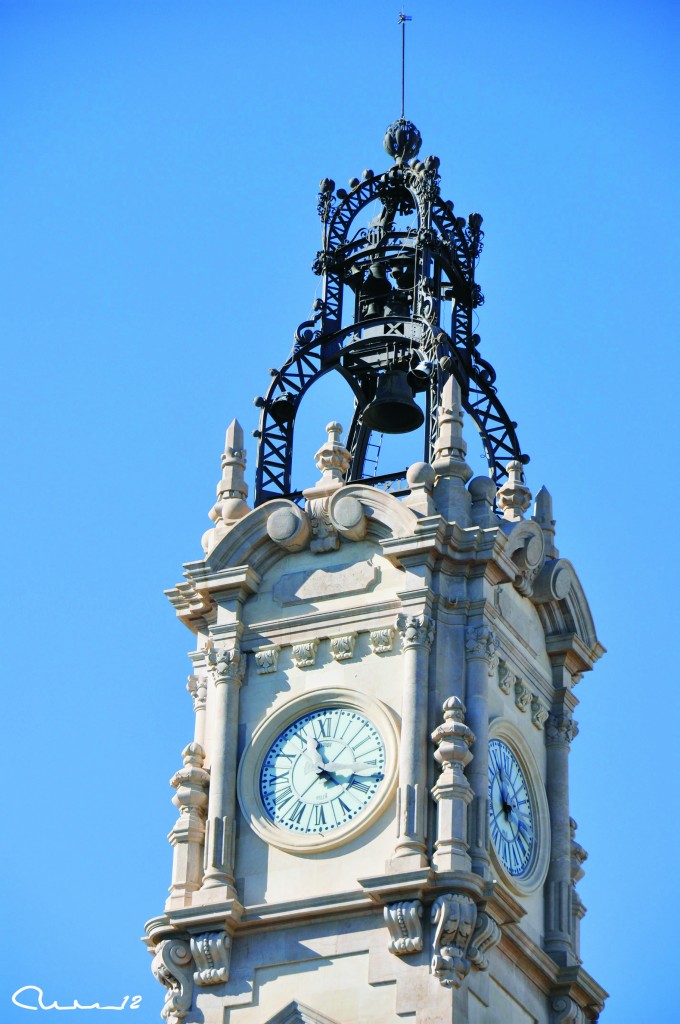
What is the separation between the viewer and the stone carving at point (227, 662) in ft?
229

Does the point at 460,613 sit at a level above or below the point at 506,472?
below

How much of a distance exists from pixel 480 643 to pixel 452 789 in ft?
11.2

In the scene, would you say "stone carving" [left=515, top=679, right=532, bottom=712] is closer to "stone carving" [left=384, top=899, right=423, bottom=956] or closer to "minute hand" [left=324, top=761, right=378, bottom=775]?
"minute hand" [left=324, top=761, right=378, bottom=775]

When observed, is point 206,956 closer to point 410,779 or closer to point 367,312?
point 410,779

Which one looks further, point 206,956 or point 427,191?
point 427,191

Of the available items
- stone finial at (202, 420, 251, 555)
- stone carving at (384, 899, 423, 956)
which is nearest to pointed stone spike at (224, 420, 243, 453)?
stone finial at (202, 420, 251, 555)

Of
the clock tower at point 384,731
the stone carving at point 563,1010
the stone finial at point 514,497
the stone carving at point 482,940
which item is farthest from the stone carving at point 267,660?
the stone carving at point 563,1010

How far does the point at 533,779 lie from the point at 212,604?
708cm

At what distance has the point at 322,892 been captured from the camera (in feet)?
220

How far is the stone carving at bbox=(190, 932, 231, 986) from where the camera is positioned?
219 ft

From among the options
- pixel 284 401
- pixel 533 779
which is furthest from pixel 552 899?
pixel 284 401

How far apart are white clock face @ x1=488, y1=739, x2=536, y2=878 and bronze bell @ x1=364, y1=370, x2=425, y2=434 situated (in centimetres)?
759

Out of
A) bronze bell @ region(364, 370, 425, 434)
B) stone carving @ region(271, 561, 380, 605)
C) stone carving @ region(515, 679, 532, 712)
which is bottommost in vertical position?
stone carving @ region(515, 679, 532, 712)

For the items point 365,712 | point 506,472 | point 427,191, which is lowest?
point 365,712
